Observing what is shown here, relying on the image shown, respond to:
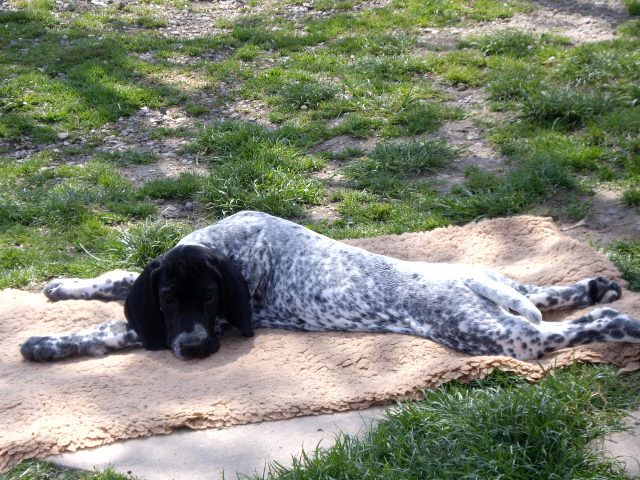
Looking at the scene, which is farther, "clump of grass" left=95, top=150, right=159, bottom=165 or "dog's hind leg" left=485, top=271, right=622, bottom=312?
"clump of grass" left=95, top=150, right=159, bottom=165

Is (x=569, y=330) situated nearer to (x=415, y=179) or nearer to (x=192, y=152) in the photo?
(x=415, y=179)

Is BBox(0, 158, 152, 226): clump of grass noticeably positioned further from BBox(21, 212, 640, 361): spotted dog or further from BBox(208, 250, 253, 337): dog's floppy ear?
BBox(208, 250, 253, 337): dog's floppy ear

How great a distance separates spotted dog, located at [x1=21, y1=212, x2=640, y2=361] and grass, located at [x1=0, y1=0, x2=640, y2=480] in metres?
0.39

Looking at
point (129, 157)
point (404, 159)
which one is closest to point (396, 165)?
point (404, 159)

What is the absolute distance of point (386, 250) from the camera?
6289 millimetres

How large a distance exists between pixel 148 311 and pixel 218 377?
2.27ft

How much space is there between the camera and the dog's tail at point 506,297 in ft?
15.3

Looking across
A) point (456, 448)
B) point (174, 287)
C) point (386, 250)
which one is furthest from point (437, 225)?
point (456, 448)

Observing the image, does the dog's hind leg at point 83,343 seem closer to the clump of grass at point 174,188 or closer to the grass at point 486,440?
the grass at point 486,440

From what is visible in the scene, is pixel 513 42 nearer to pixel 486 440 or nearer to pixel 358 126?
pixel 358 126

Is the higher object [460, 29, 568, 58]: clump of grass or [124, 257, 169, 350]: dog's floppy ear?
[460, 29, 568, 58]: clump of grass

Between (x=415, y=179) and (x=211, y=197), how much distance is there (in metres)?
2.05

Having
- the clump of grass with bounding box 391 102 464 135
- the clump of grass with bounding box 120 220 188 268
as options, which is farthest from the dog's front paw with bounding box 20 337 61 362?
the clump of grass with bounding box 391 102 464 135

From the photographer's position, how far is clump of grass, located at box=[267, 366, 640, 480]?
357 centimetres
